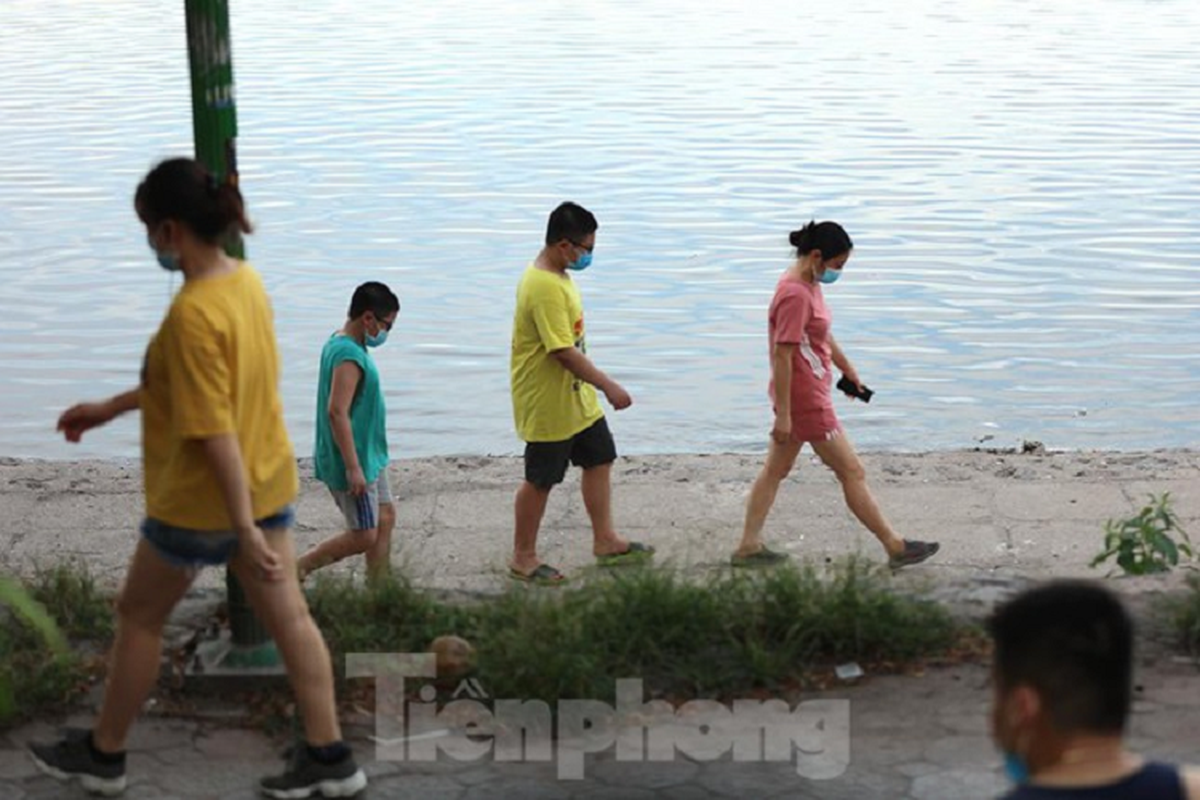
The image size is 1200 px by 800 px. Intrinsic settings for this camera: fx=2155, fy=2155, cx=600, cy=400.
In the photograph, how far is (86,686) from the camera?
20.1 ft

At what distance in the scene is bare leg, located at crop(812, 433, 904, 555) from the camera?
836cm

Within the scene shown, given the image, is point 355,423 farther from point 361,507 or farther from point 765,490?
point 765,490

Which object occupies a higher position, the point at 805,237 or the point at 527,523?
the point at 805,237

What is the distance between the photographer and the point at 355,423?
748 centimetres

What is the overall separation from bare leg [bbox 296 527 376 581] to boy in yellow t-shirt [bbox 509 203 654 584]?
720 millimetres

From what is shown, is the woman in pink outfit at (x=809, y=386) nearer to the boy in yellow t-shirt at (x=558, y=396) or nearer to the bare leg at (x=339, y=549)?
the boy in yellow t-shirt at (x=558, y=396)

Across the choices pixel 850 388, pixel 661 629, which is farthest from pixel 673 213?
pixel 661 629

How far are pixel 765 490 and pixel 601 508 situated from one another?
657mm

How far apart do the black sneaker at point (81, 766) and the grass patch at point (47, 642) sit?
0.53 feet

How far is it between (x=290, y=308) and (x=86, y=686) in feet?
28.2

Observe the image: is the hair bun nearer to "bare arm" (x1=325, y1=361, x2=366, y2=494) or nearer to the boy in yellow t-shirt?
the boy in yellow t-shirt

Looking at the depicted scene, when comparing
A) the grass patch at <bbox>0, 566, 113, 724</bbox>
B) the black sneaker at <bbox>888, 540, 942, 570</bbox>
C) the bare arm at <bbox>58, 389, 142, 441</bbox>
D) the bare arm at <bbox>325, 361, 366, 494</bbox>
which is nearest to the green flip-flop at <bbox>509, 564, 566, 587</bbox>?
the bare arm at <bbox>325, 361, 366, 494</bbox>

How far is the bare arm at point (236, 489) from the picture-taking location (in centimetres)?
500

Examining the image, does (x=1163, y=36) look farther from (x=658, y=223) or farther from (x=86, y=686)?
(x=86, y=686)
